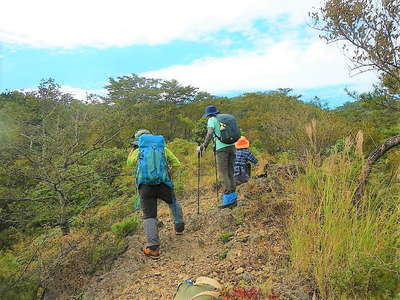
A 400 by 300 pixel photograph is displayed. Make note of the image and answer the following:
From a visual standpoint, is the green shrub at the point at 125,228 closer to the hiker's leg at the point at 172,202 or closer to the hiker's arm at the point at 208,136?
the hiker's leg at the point at 172,202

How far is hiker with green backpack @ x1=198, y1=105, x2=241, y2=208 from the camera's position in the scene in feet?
20.1

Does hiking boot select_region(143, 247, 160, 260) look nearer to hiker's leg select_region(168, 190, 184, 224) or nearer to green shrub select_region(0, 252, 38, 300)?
hiker's leg select_region(168, 190, 184, 224)

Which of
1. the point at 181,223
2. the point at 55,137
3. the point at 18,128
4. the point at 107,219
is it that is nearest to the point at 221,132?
the point at 181,223

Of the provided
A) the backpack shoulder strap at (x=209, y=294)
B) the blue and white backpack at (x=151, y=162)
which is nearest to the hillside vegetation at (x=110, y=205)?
the backpack shoulder strap at (x=209, y=294)

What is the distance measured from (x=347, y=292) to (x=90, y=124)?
5.68 meters

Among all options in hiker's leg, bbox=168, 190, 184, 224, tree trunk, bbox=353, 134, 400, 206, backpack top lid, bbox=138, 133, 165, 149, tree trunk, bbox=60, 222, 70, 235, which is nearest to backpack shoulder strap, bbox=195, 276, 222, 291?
tree trunk, bbox=353, 134, 400, 206

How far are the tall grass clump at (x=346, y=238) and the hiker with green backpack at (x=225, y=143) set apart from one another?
8.86 ft

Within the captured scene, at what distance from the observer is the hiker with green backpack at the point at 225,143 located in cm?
612

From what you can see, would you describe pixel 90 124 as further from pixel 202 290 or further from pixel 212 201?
pixel 202 290

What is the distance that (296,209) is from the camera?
3586 mm

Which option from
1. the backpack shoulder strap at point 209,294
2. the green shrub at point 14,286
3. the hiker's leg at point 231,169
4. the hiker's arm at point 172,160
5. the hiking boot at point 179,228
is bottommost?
the green shrub at point 14,286

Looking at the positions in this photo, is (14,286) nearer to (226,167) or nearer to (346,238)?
(226,167)

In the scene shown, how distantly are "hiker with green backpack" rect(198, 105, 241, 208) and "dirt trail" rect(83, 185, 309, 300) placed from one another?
0.29 meters

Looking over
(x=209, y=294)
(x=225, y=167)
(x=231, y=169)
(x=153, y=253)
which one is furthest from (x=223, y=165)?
(x=209, y=294)
